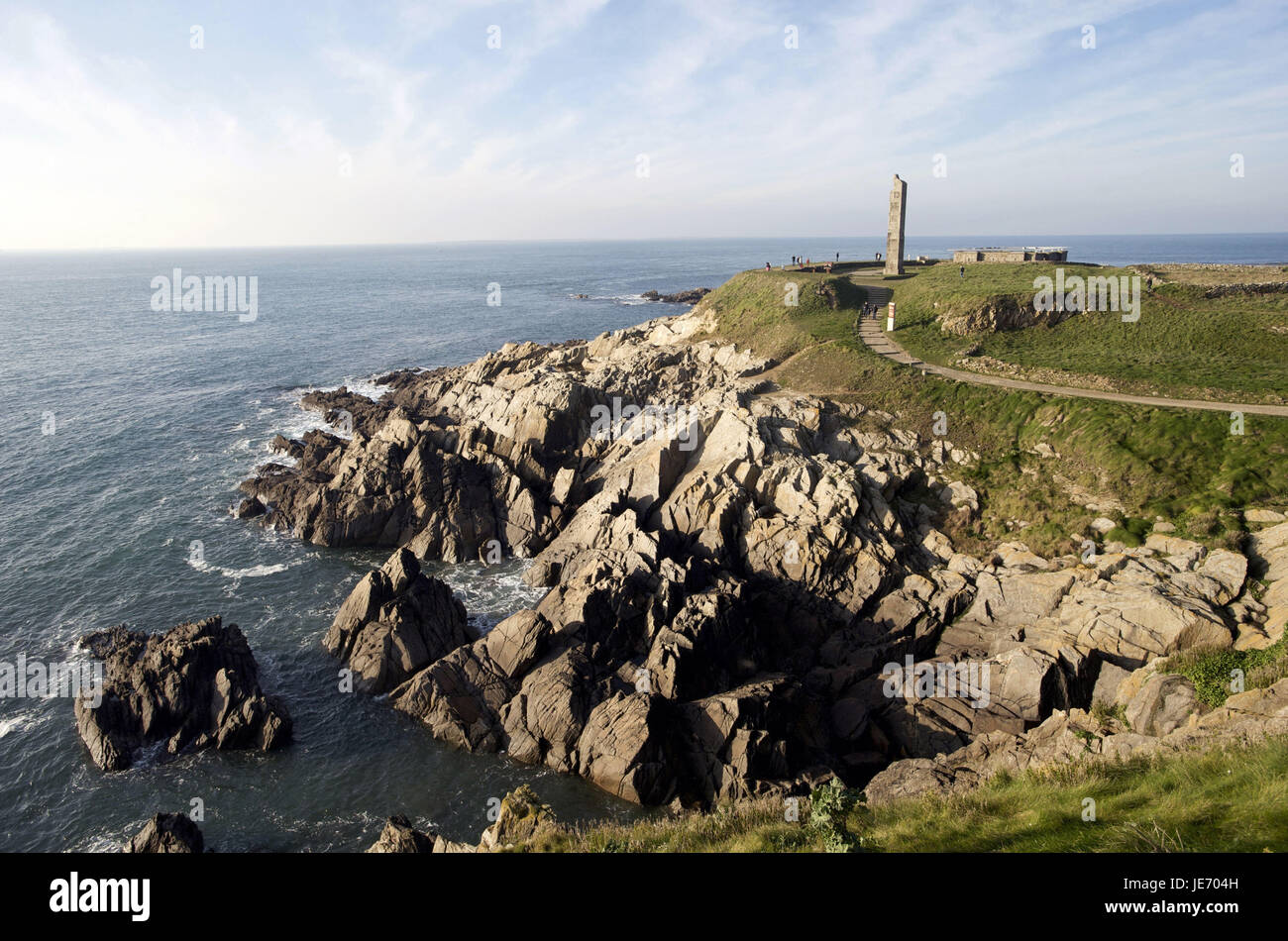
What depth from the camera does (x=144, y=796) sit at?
968 inches

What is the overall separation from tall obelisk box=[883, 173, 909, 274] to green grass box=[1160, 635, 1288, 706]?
51472 millimetres

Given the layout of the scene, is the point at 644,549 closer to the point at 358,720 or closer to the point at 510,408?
Answer: the point at 358,720

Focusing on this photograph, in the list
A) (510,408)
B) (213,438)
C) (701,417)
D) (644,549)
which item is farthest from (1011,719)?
(213,438)

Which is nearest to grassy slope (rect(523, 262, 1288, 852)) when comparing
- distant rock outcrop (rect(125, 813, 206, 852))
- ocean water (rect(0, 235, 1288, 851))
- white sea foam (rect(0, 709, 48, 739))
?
ocean water (rect(0, 235, 1288, 851))

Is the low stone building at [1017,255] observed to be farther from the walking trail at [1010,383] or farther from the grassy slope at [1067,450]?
the grassy slope at [1067,450]

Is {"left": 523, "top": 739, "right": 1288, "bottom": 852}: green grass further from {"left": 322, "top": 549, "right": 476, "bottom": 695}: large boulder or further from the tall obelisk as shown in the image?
the tall obelisk

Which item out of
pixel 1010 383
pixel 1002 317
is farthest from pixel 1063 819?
pixel 1002 317

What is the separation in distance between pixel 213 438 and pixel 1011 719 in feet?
206

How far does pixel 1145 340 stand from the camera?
48.0 metres

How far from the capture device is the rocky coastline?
82.1ft

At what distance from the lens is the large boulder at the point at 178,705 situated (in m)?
26.7

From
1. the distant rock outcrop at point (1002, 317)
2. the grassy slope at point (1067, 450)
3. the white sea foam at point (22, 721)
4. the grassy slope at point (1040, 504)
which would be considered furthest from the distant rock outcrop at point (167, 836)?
the distant rock outcrop at point (1002, 317)

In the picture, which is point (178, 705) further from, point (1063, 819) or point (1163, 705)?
point (1163, 705)

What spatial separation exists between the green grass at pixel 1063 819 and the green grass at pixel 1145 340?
32637 mm
